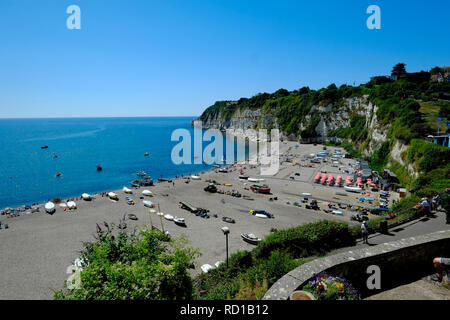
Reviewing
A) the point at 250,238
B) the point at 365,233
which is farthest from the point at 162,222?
the point at 365,233

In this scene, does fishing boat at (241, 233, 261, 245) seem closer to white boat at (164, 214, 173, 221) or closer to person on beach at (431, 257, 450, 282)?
white boat at (164, 214, 173, 221)

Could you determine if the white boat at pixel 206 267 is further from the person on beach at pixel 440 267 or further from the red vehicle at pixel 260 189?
the red vehicle at pixel 260 189

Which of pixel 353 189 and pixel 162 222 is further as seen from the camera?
pixel 353 189

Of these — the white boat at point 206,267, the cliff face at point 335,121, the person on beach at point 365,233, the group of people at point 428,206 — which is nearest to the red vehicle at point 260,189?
the white boat at point 206,267

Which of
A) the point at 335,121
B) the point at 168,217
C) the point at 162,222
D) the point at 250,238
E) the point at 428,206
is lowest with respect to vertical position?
the point at 162,222

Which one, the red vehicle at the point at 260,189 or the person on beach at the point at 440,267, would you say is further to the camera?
the red vehicle at the point at 260,189

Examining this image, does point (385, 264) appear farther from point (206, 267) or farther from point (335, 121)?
point (335, 121)

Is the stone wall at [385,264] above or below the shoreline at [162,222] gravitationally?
above

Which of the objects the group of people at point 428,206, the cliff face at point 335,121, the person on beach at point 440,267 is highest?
the cliff face at point 335,121
